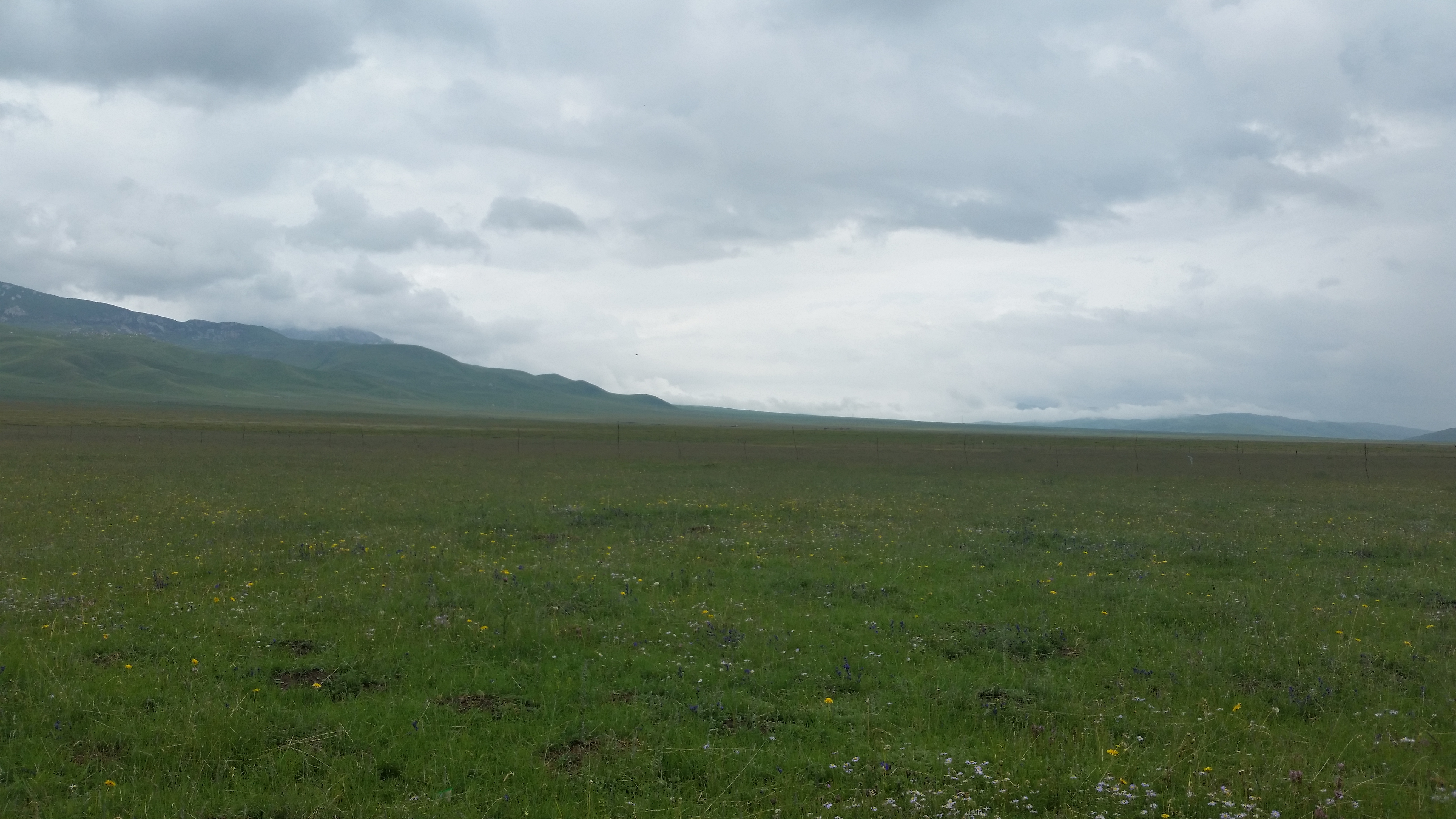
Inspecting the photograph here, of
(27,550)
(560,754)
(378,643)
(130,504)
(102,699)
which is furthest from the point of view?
(130,504)

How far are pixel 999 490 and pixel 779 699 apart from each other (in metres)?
30.9

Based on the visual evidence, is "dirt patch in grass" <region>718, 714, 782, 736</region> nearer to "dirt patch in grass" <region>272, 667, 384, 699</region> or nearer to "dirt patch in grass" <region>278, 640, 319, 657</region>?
"dirt patch in grass" <region>272, 667, 384, 699</region>

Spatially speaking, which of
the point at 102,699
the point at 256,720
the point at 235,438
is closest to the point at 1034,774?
the point at 256,720

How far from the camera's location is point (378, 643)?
34.9 ft

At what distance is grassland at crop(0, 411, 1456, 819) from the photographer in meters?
6.89

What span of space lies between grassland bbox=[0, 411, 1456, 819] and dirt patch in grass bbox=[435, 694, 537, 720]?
4 centimetres

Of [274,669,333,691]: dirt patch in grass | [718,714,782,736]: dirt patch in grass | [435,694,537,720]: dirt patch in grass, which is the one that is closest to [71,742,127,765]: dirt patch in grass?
[274,669,333,691]: dirt patch in grass

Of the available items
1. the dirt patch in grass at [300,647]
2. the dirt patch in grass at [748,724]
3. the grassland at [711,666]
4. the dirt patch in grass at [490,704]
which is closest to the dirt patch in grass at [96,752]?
the grassland at [711,666]

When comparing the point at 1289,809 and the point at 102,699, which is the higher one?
the point at 1289,809

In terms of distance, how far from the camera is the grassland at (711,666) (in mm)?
6887

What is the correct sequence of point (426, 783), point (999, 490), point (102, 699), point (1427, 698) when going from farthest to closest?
point (999, 490) < point (1427, 698) < point (102, 699) < point (426, 783)

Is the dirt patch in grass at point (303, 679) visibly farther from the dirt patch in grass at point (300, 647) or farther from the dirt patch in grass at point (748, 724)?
the dirt patch in grass at point (748, 724)

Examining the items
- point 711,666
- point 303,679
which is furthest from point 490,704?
point 711,666

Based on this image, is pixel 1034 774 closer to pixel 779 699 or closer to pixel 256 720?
pixel 779 699
